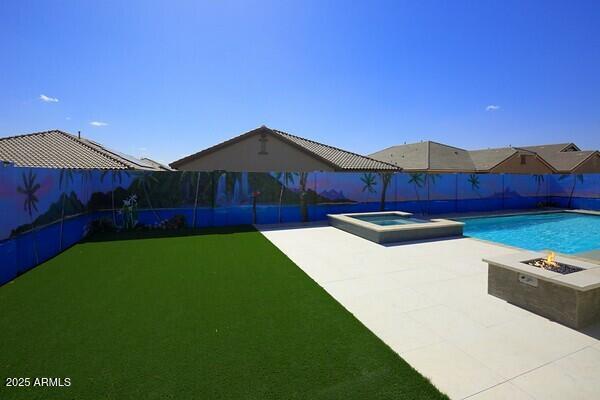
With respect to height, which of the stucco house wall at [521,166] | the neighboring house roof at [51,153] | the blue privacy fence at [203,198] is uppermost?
the stucco house wall at [521,166]

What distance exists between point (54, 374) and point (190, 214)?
9137 millimetres

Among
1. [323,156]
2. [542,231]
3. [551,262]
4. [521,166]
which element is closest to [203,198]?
[323,156]

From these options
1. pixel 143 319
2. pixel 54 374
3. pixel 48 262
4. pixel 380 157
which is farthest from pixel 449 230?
pixel 380 157

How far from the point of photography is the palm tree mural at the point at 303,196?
44.3 ft

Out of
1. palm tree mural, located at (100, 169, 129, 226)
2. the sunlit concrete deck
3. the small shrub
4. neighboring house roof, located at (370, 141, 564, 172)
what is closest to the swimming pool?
the sunlit concrete deck

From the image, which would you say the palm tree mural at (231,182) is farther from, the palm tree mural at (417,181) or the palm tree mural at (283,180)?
the palm tree mural at (417,181)

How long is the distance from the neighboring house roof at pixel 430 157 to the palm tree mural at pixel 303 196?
1787cm

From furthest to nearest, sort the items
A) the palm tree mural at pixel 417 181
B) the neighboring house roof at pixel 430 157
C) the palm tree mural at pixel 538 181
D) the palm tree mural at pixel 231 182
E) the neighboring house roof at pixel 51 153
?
1. the neighboring house roof at pixel 430 157
2. the palm tree mural at pixel 538 181
3. the palm tree mural at pixel 417 181
4. the neighboring house roof at pixel 51 153
5. the palm tree mural at pixel 231 182

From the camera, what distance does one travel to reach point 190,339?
3783 millimetres

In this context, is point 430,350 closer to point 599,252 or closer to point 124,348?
point 124,348

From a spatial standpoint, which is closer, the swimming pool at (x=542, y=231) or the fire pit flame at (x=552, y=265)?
the fire pit flame at (x=552, y=265)

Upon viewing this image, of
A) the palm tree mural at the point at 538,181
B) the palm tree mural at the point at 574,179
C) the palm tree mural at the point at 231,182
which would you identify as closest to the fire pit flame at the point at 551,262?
the palm tree mural at the point at 231,182

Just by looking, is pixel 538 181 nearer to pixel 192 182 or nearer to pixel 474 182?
pixel 474 182

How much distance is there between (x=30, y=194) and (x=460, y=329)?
9.17m
